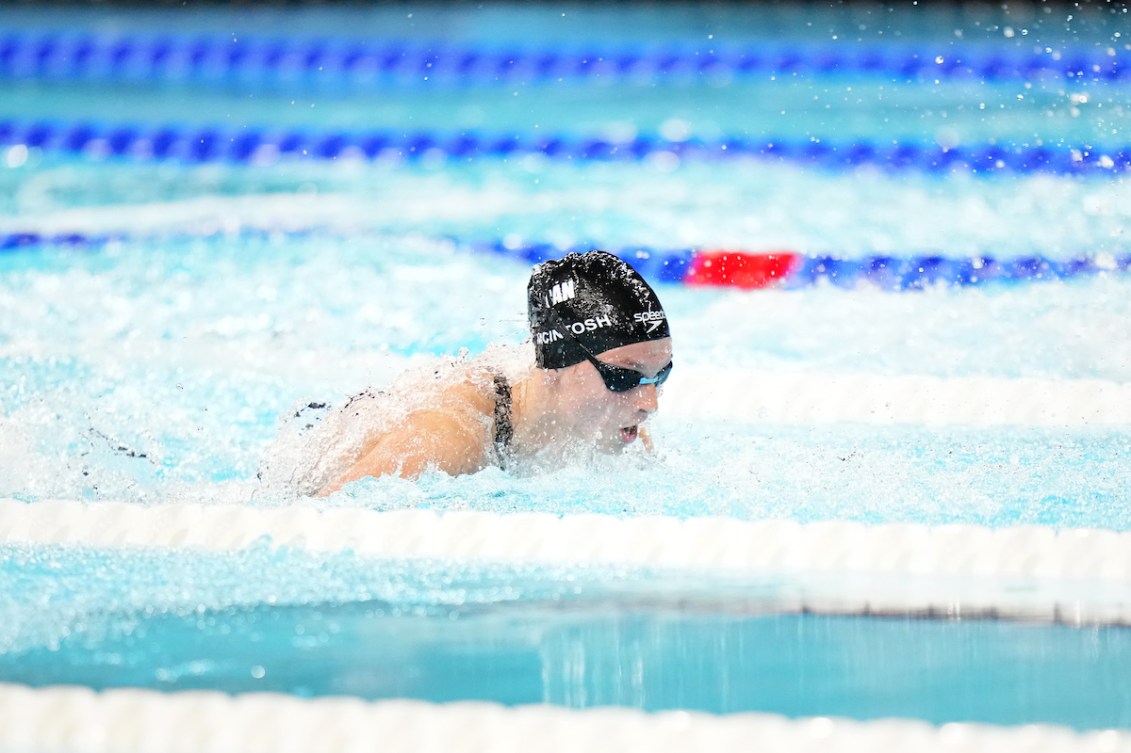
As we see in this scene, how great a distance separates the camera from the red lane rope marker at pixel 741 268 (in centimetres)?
466

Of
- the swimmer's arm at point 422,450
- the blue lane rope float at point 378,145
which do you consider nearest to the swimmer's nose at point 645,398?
the swimmer's arm at point 422,450

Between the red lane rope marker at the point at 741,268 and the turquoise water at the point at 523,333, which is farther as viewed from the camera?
the red lane rope marker at the point at 741,268

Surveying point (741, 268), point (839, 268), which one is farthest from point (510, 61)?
point (839, 268)

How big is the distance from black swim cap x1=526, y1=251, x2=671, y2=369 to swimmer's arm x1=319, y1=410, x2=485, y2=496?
0.22 m

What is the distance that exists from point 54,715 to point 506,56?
6.19 meters

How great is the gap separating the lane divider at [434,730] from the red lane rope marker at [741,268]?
3140 mm

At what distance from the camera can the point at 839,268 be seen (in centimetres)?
470

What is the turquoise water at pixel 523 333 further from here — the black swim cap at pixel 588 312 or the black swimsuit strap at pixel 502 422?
the black swim cap at pixel 588 312

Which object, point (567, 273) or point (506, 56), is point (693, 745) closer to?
point (567, 273)

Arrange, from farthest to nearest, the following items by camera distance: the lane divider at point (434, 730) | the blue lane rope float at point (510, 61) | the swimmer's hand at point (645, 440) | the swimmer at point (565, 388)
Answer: the blue lane rope float at point (510, 61)
the swimmer's hand at point (645, 440)
the swimmer at point (565, 388)
the lane divider at point (434, 730)

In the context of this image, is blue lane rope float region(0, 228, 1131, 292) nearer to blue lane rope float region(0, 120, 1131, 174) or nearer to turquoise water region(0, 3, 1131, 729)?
turquoise water region(0, 3, 1131, 729)

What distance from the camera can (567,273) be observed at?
2.61 m

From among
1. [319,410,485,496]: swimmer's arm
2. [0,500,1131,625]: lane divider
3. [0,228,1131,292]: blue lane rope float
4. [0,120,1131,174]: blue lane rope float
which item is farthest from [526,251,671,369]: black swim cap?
[0,120,1131,174]: blue lane rope float

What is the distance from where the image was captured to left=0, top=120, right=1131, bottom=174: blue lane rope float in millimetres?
6027
